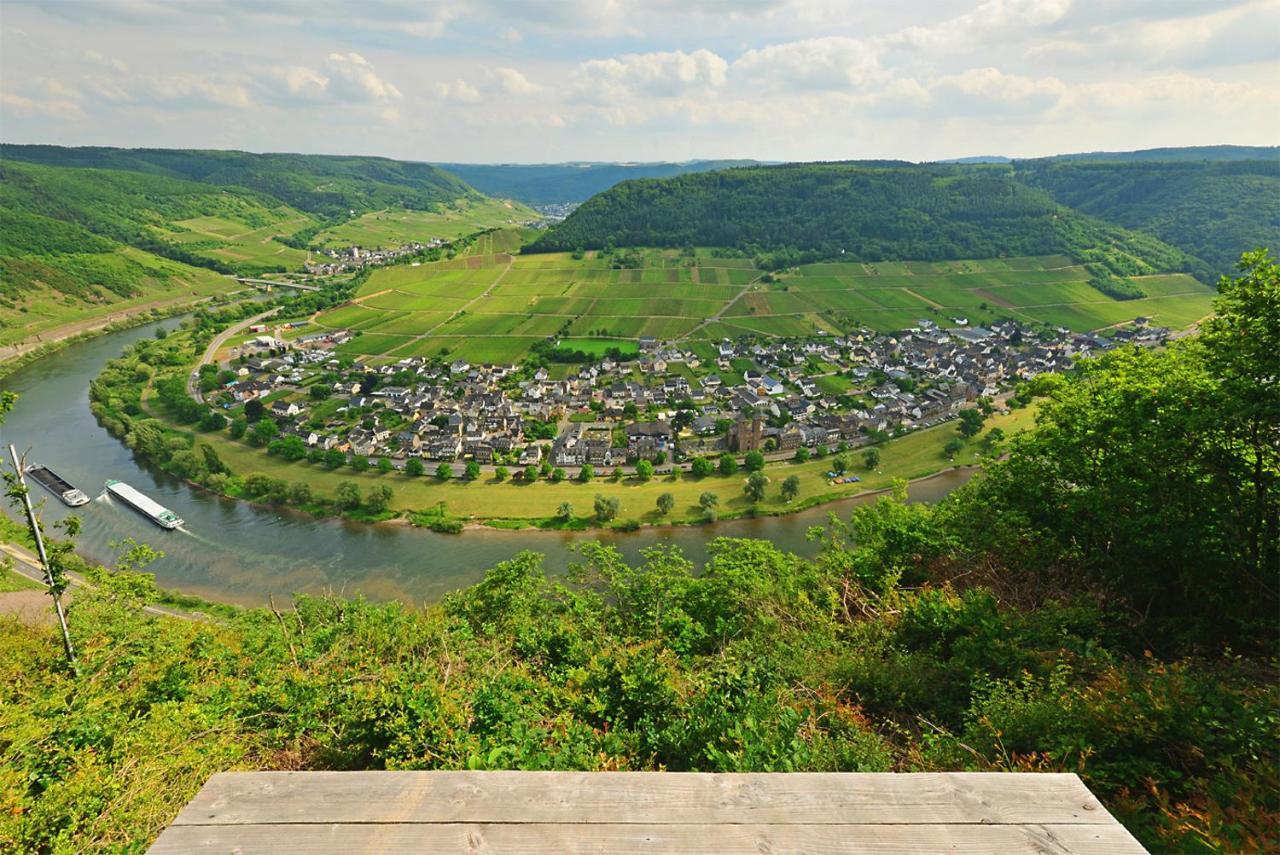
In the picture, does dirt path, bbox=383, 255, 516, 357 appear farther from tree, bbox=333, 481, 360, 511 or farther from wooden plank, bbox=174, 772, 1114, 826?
wooden plank, bbox=174, 772, 1114, 826

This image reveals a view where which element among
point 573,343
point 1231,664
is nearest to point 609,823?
point 1231,664

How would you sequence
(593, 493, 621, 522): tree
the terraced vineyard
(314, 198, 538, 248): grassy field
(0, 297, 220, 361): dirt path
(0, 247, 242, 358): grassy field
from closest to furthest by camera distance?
(593, 493, 621, 522): tree < (0, 297, 220, 361): dirt path < the terraced vineyard < (0, 247, 242, 358): grassy field < (314, 198, 538, 248): grassy field

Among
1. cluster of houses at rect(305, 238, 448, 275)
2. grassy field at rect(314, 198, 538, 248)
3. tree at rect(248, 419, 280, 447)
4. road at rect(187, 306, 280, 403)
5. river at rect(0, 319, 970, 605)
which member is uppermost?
grassy field at rect(314, 198, 538, 248)

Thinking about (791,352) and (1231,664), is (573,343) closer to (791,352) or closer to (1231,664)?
(791,352)

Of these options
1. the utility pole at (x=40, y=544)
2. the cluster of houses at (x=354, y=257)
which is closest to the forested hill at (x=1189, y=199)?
the utility pole at (x=40, y=544)

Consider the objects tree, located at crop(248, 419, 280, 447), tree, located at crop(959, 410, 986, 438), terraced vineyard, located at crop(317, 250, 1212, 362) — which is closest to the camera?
tree, located at crop(959, 410, 986, 438)

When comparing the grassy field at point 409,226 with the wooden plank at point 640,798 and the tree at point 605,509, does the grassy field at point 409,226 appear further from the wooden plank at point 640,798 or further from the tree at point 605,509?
the wooden plank at point 640,798

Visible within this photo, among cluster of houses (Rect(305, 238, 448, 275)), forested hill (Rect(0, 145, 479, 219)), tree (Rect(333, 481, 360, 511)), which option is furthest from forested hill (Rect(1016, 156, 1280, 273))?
forested hill (Rect(0, 145, 479, 219))

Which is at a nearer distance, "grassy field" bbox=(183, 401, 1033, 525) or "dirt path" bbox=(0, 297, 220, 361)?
"grassy field" bbox=(183, 401, 1033, 525)
